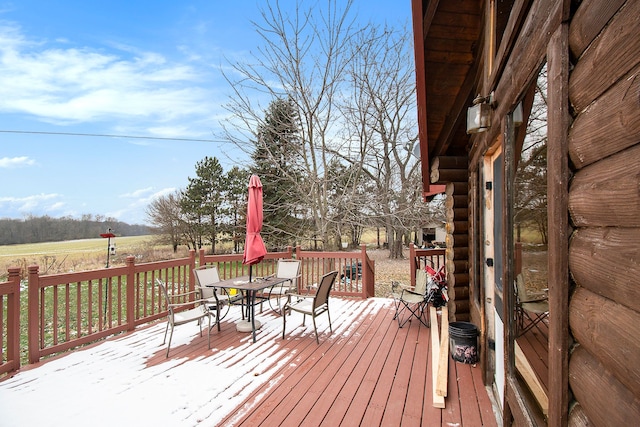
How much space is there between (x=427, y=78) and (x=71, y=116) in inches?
874

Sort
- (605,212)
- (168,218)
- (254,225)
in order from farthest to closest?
(168,218), (254,225), (605,212)

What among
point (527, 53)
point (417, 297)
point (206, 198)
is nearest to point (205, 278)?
point (417, 297)

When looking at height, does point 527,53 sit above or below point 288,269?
above

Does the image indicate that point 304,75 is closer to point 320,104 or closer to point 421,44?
point 320,104

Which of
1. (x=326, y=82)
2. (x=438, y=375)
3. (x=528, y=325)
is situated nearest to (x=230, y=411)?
(x=438, y=375)

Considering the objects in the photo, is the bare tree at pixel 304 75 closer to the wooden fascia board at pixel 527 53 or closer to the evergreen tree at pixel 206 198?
the wooden fascia board at pixel 527 53

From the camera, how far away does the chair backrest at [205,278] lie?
527 centimetres

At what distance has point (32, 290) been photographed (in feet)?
12.6

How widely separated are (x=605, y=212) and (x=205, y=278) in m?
5.32

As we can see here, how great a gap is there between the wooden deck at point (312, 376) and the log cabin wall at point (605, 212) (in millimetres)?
2057

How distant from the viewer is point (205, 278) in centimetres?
540

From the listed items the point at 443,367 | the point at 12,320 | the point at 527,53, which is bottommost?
the point at 443,367

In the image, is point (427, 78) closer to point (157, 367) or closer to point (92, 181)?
point (157, 367)

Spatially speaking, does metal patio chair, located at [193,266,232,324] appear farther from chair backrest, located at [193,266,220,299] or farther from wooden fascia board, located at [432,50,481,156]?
wooden fascia board, located at [432,50,481,156]
